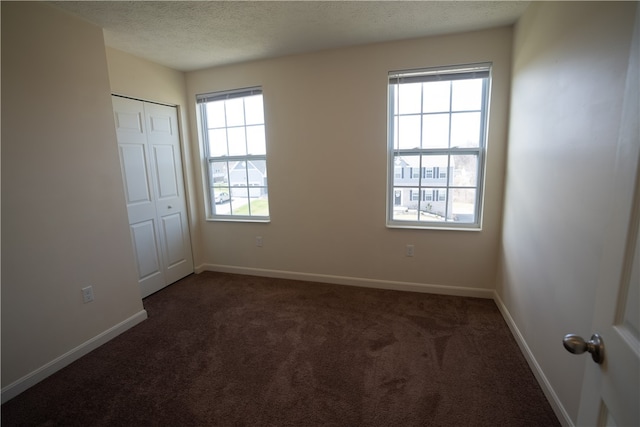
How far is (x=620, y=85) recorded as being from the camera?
1098 mm

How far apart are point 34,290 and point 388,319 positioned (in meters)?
2.57

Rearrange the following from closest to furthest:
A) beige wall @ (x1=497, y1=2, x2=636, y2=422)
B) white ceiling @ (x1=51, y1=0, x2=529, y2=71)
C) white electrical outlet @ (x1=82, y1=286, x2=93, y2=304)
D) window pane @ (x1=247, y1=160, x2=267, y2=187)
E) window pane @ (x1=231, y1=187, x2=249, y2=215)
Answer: beige wall @ (x1=497, y1=2, x2=636, y2=422)
white ceiling @ (x1=51, y1=0, x2=529, y2=71)
white electrical outlet @ (x1=82, y1=286, x2=93, y2=304)
window pane @ (x1=247, y1=160, x2=267, y2=187)
window pane @ (x1=231, y1=187, x2=249, y2=215)

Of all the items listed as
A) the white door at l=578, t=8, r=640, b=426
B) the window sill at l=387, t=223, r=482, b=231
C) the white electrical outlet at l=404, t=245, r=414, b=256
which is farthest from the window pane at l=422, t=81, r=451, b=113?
the white door at l=578, t=8, r=640, b=426

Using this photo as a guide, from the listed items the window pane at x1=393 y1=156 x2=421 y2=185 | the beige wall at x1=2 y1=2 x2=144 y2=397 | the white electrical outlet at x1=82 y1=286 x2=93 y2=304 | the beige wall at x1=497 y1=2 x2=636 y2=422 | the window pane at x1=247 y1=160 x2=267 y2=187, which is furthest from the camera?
the window pane at x1=247 y1=160 x2=267 y2=187

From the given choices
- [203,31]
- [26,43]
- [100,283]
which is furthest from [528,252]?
[26,43]

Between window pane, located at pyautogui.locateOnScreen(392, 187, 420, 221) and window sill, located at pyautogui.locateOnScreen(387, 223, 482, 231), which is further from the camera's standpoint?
window pane, located at pyautogui.locateOnScreen(392, 187, 420, 221)

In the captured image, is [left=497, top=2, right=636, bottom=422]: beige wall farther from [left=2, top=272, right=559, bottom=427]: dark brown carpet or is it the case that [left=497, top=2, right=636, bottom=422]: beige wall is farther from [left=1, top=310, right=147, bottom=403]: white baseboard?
[left=1, top=310, right=147, bottom=403]: white baseboard

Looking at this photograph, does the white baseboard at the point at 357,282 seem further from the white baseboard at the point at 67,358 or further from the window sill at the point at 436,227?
the white baseboard at the point at 67,358

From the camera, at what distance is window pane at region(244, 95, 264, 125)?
3.16 meters

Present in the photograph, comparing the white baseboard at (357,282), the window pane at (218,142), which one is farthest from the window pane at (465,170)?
the window pane at (218,142)

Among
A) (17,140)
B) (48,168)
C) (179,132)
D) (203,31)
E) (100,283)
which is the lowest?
(100,283)

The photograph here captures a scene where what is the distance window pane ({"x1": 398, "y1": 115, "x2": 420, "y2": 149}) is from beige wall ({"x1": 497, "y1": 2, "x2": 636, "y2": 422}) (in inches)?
30.7

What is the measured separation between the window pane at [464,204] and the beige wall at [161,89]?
2.94 m

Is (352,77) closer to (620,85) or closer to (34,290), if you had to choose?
(620,85)
